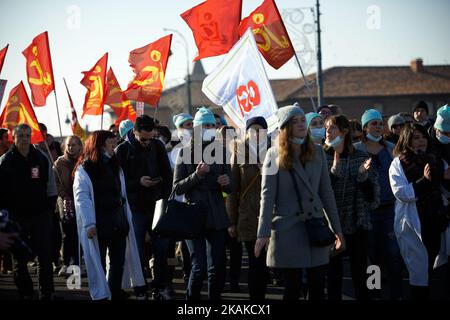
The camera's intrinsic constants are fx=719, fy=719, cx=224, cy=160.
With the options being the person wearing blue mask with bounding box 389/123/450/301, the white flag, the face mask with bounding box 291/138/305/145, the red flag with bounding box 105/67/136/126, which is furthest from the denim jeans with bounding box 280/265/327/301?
the red flag with bounding box 105/67/136/126

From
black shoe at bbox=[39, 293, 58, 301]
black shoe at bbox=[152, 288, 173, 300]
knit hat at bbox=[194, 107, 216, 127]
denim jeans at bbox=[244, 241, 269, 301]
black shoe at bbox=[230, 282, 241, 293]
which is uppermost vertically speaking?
knit hat at bbox=[194, 107, 216, 127]

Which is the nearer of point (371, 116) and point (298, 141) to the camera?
point (298, 141)

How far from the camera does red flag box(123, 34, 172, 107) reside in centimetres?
1215

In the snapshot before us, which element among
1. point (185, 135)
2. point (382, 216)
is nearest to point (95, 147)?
point (185, 135)

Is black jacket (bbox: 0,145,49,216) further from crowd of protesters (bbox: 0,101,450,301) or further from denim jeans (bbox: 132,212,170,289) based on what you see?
denim jeans (bbox: 132,212,170,289)

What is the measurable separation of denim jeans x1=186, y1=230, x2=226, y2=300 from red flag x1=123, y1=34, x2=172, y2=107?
542cm

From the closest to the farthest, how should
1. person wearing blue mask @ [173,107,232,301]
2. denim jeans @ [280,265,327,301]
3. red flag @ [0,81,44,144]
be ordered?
1. denim jeans @ [280,265,327,301]
2. person wearing blue mask @ [173,107,232,301]
3. red flag @ [0,81,44,144]

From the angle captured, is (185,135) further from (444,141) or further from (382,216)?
(444,141)

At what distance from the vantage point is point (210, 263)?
689 centimetres

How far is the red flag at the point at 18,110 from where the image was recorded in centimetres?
1141

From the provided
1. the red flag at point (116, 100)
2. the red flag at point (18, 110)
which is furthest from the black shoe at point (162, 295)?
the red flag at point (116, 100)

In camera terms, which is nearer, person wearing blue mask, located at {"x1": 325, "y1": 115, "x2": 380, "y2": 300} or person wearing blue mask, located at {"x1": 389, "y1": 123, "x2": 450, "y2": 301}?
person wearing blue mask, located at {"x1": 389, "y1": 123, "x2": 450, "y2": 301}

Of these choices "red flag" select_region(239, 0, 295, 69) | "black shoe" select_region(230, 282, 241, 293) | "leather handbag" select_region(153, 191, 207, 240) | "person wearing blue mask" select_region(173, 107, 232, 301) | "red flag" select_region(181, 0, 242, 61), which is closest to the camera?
"leather handbag" select_region(153, 191, 207, 240)

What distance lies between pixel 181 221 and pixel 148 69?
5.99 m
